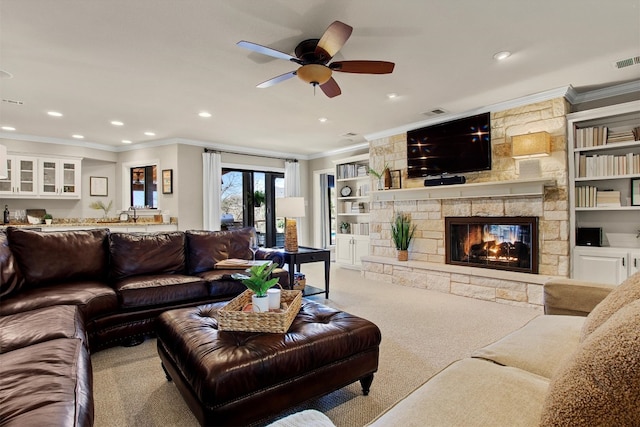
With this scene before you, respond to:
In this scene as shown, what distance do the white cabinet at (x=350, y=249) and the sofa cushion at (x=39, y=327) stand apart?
4.67 meters

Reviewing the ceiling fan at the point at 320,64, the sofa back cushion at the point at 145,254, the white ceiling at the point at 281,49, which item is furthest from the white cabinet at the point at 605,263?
the sofa back cushion at the point at 145,254

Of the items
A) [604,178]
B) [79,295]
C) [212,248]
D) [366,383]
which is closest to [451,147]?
[604,178]

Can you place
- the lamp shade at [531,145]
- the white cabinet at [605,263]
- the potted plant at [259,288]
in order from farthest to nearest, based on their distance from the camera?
1. the lamp shade at [531,145]
2. the white cabinet at [605,263]
3. the potted plant at [259,288]

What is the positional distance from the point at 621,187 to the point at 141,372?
16.3 ft

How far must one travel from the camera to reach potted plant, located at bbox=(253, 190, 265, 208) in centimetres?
711

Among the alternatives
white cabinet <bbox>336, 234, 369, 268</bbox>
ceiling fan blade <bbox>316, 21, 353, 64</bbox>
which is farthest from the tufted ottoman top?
white cabinet <bbox>336, 234, 369, 268</bbox>

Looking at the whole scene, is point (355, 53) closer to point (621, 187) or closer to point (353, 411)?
point (353, 411)

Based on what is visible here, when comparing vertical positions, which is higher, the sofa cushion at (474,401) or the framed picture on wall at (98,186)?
the framed picture on wall at (98,186)

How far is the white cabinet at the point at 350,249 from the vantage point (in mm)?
6039

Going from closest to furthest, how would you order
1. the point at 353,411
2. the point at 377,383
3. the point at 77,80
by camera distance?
the point at 353,411 < the point at 377,383 < the point at 77,80

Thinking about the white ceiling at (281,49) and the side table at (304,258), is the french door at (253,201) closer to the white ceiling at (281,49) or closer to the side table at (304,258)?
the white ceiling at (281,49)

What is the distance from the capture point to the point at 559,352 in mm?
1312

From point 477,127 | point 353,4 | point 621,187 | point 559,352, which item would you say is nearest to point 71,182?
point 353,4

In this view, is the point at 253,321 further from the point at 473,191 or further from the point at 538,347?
the point at 473,191
